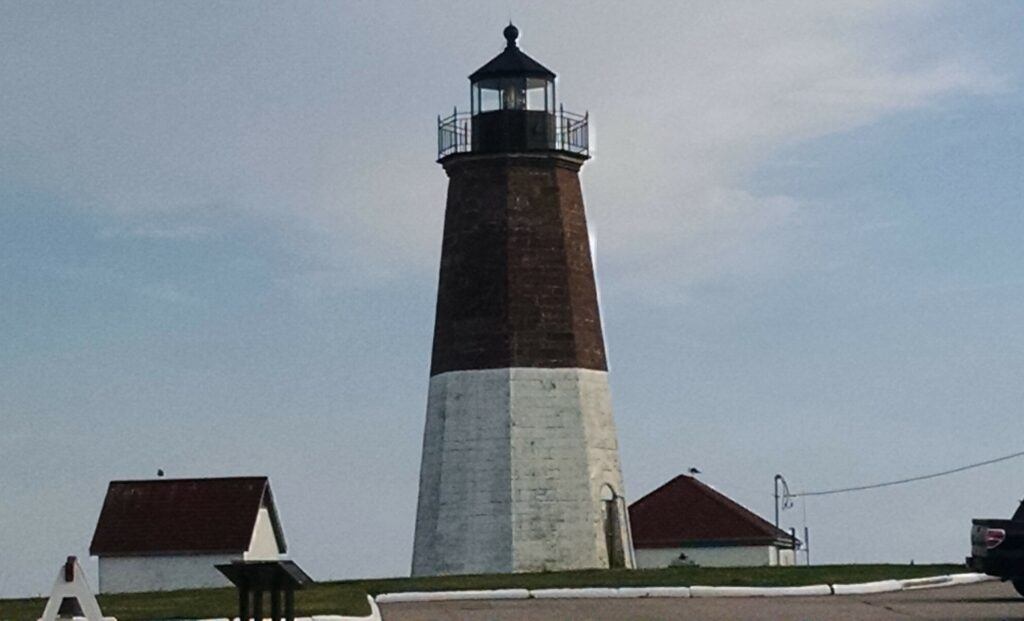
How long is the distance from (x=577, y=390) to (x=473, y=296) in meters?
3.03

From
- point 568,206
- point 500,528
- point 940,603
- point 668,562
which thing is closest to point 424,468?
point 500,528

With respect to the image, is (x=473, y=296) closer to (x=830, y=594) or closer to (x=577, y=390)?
(x=577, y=390)

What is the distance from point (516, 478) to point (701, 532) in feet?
103

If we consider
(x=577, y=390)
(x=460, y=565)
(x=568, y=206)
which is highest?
(x=568, y=206)

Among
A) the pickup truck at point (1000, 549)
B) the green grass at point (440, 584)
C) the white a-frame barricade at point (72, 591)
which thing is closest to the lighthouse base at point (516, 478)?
the green grass at point (440, 584)

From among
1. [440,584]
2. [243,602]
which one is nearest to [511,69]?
[440,584]

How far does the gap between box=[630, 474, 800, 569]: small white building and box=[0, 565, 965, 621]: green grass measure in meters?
34.0

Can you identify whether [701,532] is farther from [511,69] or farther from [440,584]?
[440,584]

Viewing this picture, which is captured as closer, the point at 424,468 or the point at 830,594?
the point at 830,594

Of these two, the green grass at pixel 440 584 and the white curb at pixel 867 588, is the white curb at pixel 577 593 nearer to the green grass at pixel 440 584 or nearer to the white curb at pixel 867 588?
the green grass at pixel 440 584

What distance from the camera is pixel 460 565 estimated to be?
46.3 m

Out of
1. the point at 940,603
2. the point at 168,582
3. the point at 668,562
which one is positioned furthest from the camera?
the point at 668,562

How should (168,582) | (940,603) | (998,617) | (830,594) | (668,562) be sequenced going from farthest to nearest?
(668,562), (168,582), (830,594), (940,603), (998,617)

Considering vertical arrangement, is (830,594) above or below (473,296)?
below
